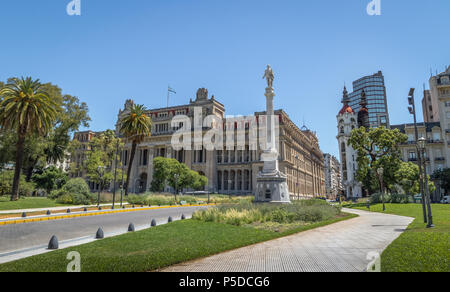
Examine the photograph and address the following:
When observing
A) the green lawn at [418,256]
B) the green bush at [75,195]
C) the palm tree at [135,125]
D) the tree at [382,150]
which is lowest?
the green lawn at [418,256]

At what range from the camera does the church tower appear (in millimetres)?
74656

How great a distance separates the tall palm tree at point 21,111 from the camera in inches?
1250

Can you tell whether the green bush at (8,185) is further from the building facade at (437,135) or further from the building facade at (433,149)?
the building facade at (437,135)

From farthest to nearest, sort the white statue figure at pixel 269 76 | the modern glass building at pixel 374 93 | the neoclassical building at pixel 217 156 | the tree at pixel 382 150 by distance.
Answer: the modern glass building at pixel 374 93, the neoclassical building at pixel 217 156, the tree at pixel 382 150, the white statue figure at pixel 269 76

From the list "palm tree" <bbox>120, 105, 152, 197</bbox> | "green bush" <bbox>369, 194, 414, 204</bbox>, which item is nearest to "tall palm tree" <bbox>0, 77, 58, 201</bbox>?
"palm tree" <bbox>120, 105, 152, 197</bbox>

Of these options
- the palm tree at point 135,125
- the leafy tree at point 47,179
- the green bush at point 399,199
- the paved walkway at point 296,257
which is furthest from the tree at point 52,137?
the green bush at point 399,199

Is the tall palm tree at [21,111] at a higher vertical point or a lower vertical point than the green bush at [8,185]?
higher

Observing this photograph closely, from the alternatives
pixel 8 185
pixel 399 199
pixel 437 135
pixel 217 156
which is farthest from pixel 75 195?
pixel 437 135

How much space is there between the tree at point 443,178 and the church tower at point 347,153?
62.4 feet

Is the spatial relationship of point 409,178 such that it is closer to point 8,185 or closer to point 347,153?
point 347,153

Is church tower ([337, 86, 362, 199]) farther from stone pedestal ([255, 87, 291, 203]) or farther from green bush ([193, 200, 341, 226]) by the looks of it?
green bush ([193, 200, 341, 226])

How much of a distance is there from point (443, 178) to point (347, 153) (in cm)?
2595

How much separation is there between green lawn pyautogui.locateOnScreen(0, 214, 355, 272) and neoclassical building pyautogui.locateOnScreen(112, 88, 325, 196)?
55.7 metres
